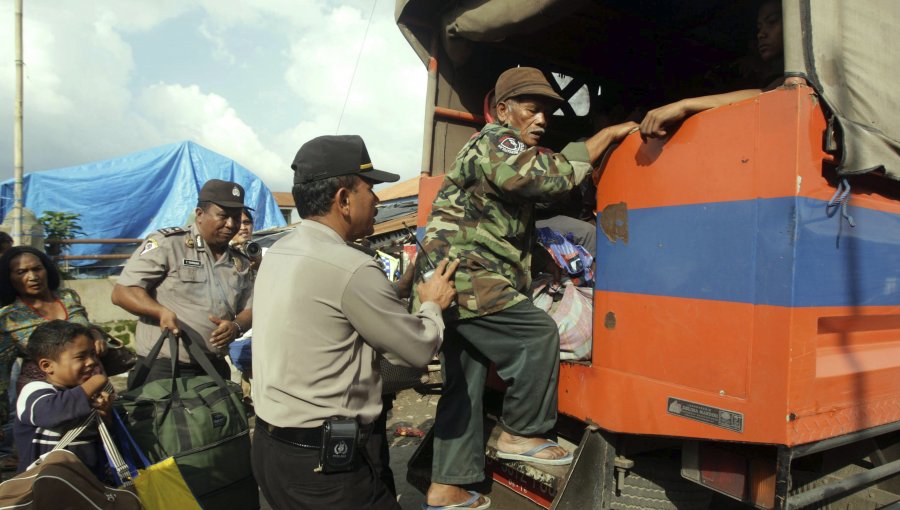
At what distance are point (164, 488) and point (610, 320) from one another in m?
2.01

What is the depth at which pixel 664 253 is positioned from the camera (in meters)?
2.00

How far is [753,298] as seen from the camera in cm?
175

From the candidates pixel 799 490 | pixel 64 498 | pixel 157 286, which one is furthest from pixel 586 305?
pixel 157 286

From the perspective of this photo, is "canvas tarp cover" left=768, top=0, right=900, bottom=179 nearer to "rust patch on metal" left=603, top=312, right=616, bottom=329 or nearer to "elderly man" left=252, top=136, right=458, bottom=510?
"rust patch on metal" left=603, top=312, right=616, bottom=329

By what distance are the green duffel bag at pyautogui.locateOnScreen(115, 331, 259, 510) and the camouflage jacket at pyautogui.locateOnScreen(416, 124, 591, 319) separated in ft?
4.06

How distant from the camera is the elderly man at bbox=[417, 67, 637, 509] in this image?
214 centimetres

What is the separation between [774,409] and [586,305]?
2.80 ft

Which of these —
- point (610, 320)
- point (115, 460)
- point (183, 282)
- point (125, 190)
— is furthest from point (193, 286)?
point (125, 190)

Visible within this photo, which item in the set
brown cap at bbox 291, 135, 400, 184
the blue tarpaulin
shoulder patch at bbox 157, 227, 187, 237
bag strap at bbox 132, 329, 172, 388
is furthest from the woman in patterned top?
the blue tarpaulin

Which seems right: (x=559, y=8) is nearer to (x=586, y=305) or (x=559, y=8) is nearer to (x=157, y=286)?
(x=586, y=305)

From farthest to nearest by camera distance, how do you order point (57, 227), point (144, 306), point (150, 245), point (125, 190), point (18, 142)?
point (125, 190) < point (57, 227) < point (18, 142) < point (150, 245) < point (144, 306)

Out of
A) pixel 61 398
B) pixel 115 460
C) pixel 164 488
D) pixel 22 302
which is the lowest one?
pixel 164 488

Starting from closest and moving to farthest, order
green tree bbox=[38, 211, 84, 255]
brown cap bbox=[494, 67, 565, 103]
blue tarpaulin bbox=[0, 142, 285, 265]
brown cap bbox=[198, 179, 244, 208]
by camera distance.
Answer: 1. brown cap bbox=[494, 67, 565, 103]
2. brown cap bbox=[198, 179, 244, 208]
3. green tree bbox=[38, 211, 84, 255]
4. blue tarpaulin bbox=[0, 142, 285, 265]

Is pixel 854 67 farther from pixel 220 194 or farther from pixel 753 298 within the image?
pixel 220 194
